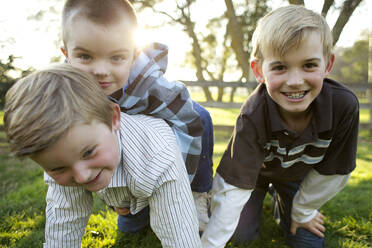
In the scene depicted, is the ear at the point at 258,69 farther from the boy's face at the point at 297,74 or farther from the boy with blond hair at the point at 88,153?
the boy with blond hair at the point at 88,153

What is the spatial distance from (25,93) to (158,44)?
1.01 m

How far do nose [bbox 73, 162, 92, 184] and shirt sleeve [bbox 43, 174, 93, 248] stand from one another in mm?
355

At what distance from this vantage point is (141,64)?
1.75 metres

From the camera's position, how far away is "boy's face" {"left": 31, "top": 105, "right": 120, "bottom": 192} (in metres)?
1.07

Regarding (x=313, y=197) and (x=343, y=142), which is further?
(x=313, y=197)

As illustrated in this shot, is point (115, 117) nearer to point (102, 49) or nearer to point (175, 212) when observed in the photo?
point (102, 49)

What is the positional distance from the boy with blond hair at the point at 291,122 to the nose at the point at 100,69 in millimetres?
806

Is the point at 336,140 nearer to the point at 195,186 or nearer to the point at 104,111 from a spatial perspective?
the point at 195,186

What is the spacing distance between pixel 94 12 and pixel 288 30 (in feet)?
3.30

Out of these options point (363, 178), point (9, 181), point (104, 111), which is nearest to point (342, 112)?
point (104, 111)

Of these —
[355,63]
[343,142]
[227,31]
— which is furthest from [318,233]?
[355,63]

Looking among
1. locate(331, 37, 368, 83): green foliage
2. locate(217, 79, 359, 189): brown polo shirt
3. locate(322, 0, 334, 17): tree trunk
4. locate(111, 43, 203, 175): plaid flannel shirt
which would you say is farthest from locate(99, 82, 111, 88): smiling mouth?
locate(331, 37, 368, 83): green foliage

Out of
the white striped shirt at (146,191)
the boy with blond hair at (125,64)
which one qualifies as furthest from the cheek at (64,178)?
the boy with blond hair at (125,64)

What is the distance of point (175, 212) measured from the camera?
1.37 meters
